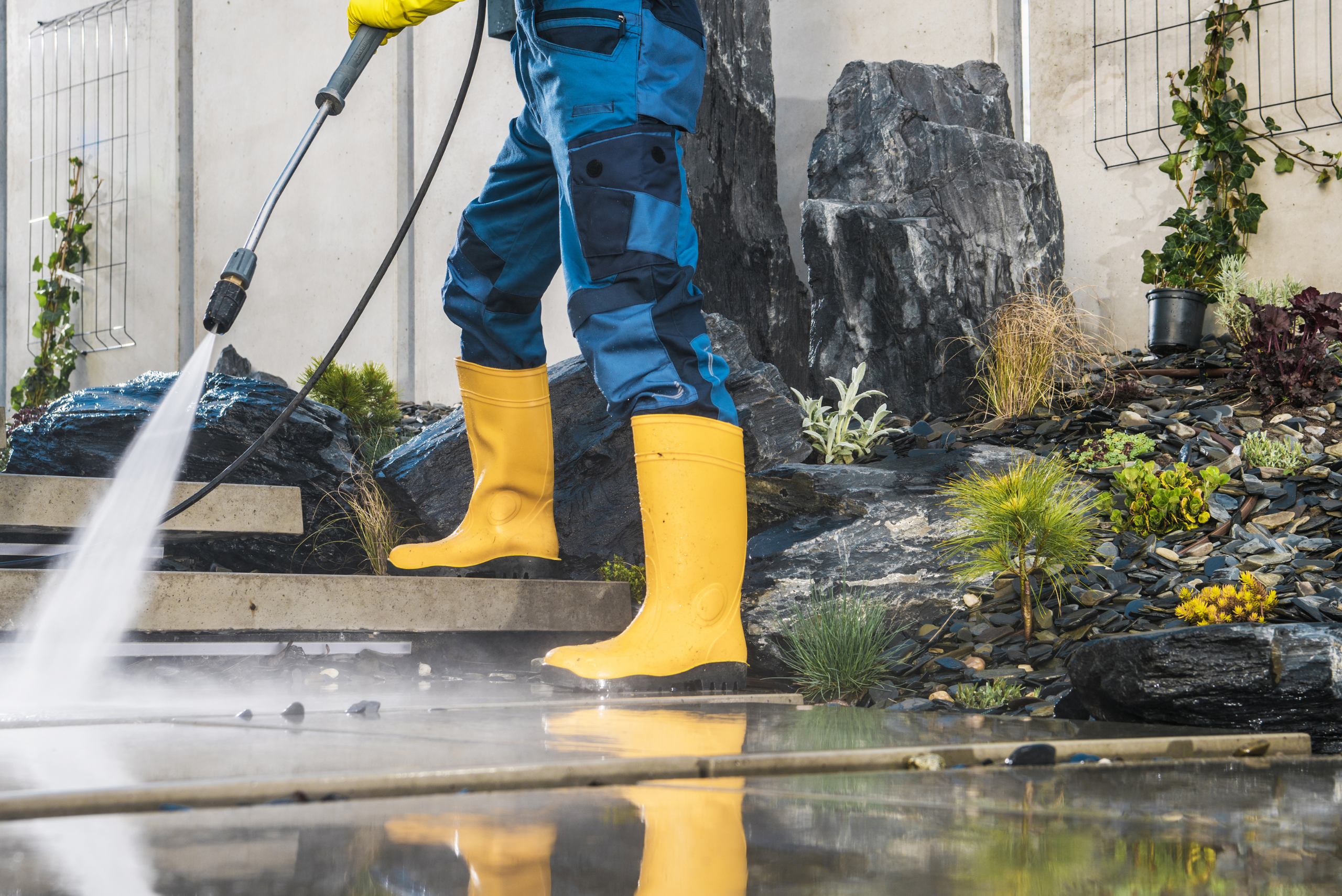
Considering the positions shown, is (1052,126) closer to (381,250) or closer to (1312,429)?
(1312,429)

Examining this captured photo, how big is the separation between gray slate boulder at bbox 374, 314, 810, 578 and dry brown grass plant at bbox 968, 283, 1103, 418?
Answer: 3.78ft

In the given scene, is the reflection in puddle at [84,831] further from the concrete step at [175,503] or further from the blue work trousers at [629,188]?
the concrete step at [175,503]

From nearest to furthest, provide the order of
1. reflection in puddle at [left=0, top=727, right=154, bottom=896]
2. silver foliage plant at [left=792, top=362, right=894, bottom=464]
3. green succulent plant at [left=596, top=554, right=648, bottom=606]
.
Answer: reflection in puddle at [left=0, top=727, right=154, bottom=896] → green succulent plant at [left=596, top=554, right=648, bottom=606] → silver foliage plant at [left=792, top=362, right=894, bottom=464]

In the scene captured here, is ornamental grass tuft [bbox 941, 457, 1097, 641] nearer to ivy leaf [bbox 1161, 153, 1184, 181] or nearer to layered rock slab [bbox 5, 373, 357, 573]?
layered rock slab [bbox 5, 373, 357, 573]

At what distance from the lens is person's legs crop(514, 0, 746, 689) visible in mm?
1953

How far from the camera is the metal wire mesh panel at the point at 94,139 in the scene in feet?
30.3

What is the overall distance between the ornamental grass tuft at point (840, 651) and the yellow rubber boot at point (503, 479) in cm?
71

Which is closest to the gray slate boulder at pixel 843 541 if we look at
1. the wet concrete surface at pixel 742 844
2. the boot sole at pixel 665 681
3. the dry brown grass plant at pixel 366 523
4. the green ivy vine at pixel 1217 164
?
the boot sole at pixel 665 681

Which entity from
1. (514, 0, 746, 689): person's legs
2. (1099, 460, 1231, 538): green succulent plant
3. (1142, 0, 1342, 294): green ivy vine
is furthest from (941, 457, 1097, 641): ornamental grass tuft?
(1142, 0, 1342, 294): green ivy vine

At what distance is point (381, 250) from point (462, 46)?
158 centimetres

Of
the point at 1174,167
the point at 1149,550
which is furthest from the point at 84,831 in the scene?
the point at 1174,167

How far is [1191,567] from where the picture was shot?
262 cm

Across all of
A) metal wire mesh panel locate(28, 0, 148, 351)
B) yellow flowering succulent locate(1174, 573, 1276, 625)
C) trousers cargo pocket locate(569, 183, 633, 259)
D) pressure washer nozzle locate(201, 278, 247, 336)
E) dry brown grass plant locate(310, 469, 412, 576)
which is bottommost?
yellow flowering succulent locate(1174, 573, 1276, 625)

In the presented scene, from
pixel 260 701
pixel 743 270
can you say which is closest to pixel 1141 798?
pixel 260 701
